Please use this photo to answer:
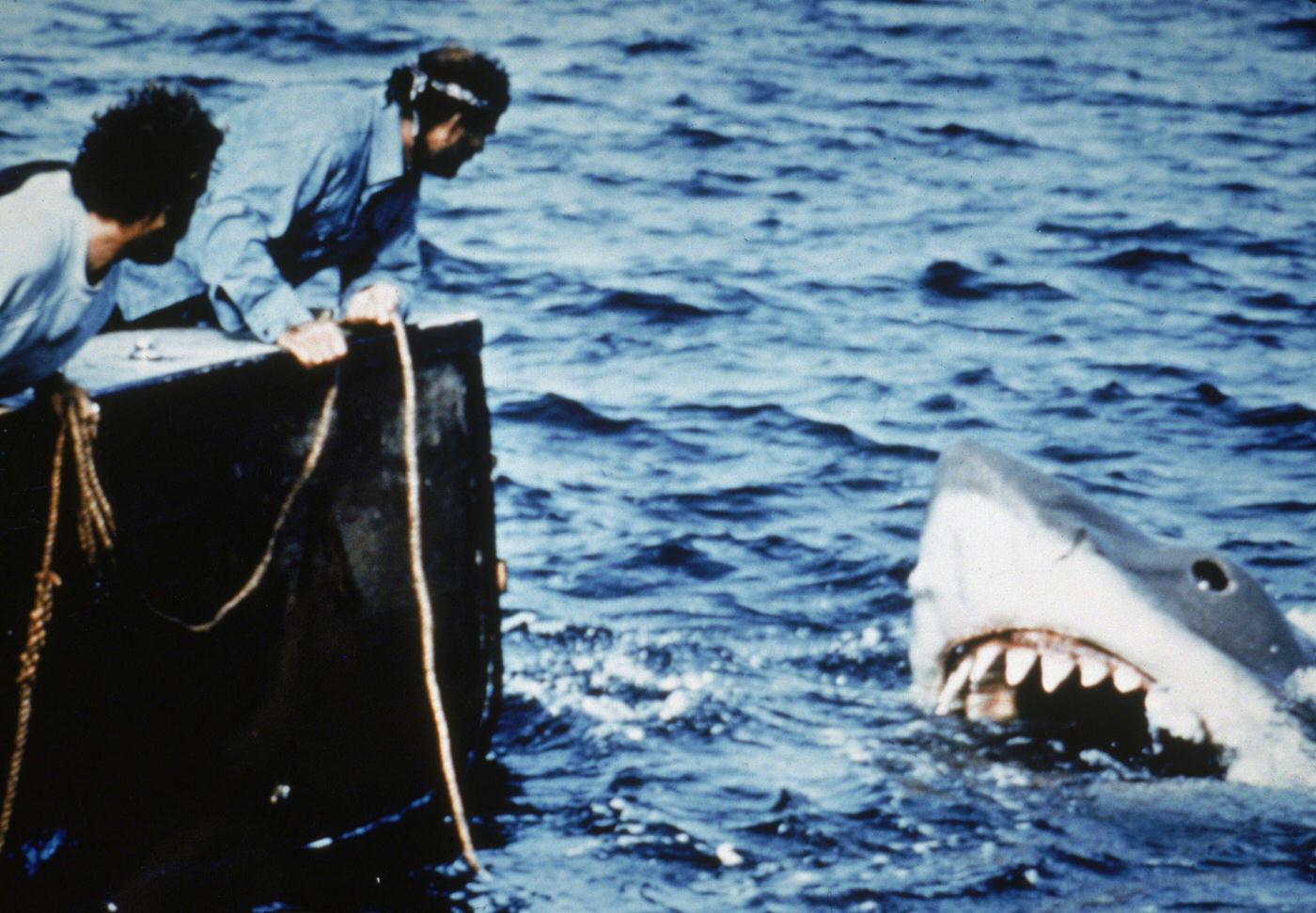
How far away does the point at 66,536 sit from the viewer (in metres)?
3.14

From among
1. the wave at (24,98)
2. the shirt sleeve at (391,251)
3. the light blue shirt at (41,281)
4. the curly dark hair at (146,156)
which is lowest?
the wave at (24,98)

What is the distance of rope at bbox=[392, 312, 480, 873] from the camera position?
367 centimetres

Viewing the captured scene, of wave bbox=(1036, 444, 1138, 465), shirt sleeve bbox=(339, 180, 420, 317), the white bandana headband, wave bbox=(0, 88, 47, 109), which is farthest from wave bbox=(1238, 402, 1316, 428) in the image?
wave bbox=(0, 88, 47, 109)

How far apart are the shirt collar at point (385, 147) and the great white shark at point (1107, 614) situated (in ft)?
5.33

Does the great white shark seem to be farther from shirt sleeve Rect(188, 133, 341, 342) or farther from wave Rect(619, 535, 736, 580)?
wave Rect(619, 535, 736, 580)

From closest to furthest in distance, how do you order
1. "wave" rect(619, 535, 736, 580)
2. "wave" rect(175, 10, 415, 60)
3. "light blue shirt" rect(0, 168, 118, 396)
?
"light blue shirt" rect(0, 168, 118, 396) → "wave" rect(619, 535, 736, 580) → "wave" rect(175, 10, 415, 60)

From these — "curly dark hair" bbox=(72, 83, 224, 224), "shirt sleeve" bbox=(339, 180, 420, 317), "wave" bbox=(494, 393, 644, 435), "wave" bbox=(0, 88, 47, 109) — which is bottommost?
"wave" bbox=(494, 393, 644, 435)

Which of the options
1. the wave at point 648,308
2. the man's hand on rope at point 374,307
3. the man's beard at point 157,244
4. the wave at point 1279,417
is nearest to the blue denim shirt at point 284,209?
the man's hand on rope at point 374,307

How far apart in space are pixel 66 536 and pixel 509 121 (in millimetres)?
9816

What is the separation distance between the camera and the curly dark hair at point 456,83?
4.14 metres

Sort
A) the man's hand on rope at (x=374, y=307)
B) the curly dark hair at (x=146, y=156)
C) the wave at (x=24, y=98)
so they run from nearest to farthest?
the curly dark hair at (x=146, y=156) < the man's hand on rope at (x=374, y=307) < the wave at (x=24, y=98)

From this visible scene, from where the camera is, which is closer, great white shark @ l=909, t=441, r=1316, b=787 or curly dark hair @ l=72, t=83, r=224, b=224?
curly dark hair @ l=72, t=83, r=224, b=224

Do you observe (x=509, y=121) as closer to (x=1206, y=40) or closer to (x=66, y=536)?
(x=1206, y=40)

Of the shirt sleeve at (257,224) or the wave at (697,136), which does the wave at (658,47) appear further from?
the shirt sleeve at (257,224)
